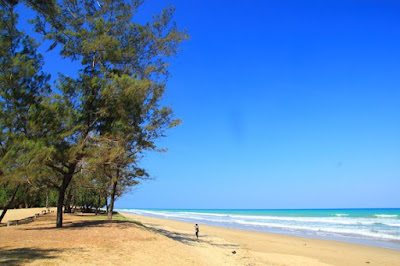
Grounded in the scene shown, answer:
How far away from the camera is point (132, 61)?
17844 mm

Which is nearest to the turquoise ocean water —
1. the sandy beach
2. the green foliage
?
the sandy beach

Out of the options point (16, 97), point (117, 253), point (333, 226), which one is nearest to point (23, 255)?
point (117, 253)

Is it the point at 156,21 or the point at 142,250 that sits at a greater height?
the point at 156,21

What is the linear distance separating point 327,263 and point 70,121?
14495mm

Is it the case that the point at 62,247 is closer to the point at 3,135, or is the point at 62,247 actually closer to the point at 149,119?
the point at 3,135

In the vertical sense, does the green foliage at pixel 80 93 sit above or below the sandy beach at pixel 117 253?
above

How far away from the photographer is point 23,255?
9062mm

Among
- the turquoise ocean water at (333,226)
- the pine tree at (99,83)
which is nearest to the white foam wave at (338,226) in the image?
the turquoise ocean water at (333,226)

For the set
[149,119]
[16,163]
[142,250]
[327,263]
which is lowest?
[327,263]

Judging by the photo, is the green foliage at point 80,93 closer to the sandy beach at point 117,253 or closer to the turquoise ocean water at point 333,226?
the sandy beach at point 117,253

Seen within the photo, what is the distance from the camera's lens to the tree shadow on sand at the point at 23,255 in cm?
830

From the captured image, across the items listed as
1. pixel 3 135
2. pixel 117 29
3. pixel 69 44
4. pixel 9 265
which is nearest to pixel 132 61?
pixel 117 29

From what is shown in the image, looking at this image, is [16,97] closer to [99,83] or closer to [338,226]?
[99,83]

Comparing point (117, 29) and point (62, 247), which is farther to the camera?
point (117, 29)
